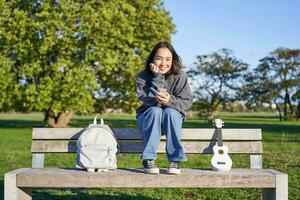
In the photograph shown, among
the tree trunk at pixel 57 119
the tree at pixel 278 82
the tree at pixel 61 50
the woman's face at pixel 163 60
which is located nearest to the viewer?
the woman's face at pixel 163 60

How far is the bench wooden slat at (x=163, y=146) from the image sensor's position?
209 inches

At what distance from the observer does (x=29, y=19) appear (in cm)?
2612

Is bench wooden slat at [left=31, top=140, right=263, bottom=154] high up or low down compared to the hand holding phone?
down

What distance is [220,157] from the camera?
489 centimetres

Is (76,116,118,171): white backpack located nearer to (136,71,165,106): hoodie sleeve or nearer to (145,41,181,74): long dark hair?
(136,71,165,106): hoodie sleeve

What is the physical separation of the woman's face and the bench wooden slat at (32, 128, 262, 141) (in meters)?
0.69

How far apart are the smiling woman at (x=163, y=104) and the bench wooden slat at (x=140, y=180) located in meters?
0.14

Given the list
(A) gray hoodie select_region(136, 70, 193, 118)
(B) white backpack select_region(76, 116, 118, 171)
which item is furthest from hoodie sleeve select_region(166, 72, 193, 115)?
(B) white backpack select_region(76, 116, 118, 171)

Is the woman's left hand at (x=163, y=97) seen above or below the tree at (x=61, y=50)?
below

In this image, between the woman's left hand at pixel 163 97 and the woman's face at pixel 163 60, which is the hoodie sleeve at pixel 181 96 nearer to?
the woman's left hand at pixel 163 97

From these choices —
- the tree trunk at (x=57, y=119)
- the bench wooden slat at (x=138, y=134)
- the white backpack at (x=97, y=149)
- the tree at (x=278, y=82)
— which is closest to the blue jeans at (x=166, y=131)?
the white backpack at (x=97, y=149)

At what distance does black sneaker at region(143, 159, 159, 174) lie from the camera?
4.48 metres

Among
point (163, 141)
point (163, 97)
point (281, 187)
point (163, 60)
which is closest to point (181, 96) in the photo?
point (163, 97)

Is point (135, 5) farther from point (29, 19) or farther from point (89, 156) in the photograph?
point (89, 156)
